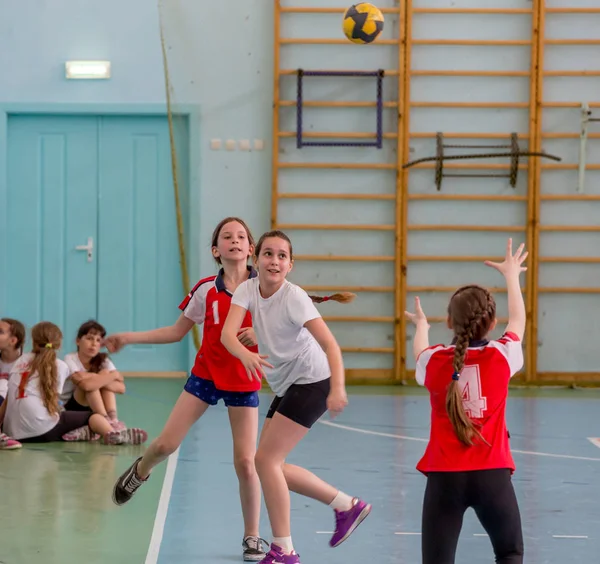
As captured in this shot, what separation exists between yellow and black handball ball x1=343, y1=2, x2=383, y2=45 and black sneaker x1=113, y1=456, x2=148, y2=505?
461 centimetres

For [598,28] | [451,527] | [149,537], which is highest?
[598,28]

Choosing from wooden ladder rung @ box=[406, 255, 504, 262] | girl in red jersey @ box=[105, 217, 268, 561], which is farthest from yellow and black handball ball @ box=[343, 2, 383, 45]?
girl in red jersey @ box=[105, 217, 268, 561]

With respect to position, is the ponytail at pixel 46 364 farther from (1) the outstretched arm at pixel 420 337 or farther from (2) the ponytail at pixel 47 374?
(1) the outstretched arm at pixel 420 337

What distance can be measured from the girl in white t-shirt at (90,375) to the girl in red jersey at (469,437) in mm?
3516

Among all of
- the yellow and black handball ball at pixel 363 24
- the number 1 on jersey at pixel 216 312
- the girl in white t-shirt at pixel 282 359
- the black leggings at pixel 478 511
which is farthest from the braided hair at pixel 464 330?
the yellow and black handball ball at pixel 363 24

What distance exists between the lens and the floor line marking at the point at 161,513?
11.7 feet

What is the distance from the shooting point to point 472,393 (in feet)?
8.73

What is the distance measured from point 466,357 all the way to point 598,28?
6.83m

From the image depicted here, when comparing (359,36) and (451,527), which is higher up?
(359,36)

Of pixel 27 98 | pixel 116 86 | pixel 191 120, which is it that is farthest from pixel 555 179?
pixel 27 98

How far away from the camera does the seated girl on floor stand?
593 cm

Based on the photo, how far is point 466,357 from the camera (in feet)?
8.85

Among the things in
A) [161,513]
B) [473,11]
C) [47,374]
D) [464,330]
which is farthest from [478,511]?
[473,11]

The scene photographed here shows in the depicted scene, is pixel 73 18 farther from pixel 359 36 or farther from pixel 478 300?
pixel 478 300
